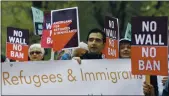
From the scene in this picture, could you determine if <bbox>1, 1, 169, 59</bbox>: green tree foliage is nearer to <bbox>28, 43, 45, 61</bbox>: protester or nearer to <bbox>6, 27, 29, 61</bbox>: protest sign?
<bbox>6, 27, 29, 61</bbox>: protest sign

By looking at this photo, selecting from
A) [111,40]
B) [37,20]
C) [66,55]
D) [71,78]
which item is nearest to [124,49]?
[111,40]

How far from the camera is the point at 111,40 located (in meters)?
7.50

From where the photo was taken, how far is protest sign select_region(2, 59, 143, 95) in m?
7.05

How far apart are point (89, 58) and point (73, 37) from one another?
53 cm

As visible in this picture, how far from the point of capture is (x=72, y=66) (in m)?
7.12

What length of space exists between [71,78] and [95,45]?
0.49 meters

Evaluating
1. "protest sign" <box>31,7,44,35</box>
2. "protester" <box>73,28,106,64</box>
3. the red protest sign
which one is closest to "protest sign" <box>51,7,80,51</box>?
"protester" <box>73,28,106,64</box>

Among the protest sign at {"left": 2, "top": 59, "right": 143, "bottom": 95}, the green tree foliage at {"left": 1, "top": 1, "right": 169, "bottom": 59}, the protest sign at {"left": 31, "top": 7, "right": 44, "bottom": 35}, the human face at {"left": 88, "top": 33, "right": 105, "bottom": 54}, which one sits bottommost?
the protest sign at {"left": 2, "top": 59, "right": 143, "bottom": 95}

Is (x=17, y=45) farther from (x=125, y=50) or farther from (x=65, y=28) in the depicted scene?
(x=125, y=50)

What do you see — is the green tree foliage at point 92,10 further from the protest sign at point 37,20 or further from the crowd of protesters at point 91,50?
the crowd of protesters at point 91,50

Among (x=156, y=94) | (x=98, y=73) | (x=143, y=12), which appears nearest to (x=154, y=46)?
(x=156, y=94)

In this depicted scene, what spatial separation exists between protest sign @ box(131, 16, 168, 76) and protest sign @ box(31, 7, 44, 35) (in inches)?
134

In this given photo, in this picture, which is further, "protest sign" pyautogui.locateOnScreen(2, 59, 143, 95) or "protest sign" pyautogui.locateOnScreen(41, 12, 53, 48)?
"protest sign" pyautogui.locateOnScreen(41, 12, 53, 48)

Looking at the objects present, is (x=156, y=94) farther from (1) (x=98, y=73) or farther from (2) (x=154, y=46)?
(1) (x=98, y=73)
